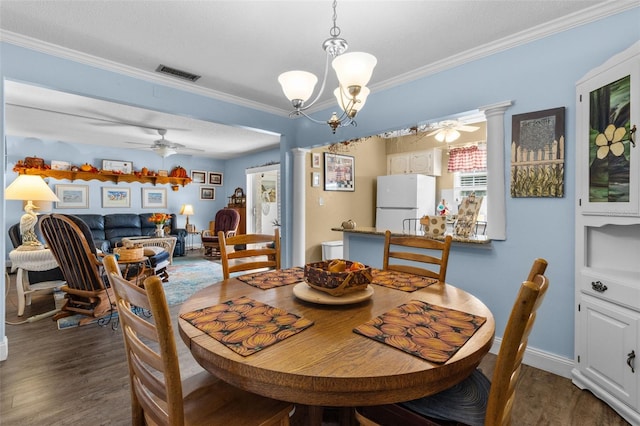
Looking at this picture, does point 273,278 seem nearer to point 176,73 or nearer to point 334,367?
point 334,367

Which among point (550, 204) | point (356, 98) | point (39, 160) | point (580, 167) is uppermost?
point (39, 160)

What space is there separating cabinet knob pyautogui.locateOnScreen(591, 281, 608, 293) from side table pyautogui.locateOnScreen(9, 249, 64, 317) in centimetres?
471

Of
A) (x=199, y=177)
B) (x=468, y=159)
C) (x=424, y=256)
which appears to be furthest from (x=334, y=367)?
(x=199, y=177)

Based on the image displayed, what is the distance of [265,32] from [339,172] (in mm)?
2904

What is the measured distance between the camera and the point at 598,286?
1773mm

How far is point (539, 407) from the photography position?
1729 millimetres

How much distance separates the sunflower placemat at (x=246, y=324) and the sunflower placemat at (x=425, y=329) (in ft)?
0.82

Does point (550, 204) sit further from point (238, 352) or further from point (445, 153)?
point (445, 153)

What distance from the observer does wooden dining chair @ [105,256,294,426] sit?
755 millimetres

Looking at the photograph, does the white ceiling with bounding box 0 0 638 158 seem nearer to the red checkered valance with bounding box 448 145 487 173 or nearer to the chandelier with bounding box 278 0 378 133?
the chandelier with bounding box 278 0 378 133

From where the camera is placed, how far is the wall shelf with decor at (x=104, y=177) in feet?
18.6

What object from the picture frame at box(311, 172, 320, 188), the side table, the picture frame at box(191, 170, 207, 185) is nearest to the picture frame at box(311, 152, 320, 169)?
the picture frame at box(311, 172, 320, 188)

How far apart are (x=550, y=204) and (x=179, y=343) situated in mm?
3050

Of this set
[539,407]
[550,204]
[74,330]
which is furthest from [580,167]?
[74,330]
